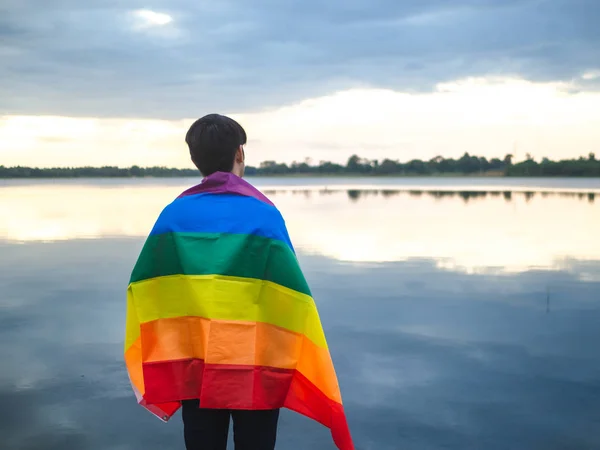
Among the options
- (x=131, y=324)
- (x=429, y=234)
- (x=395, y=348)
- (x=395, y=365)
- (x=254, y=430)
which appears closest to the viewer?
(x=254, y=430)

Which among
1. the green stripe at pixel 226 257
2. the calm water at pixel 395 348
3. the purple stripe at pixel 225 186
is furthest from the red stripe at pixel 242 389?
the calm water at pixel 395 348

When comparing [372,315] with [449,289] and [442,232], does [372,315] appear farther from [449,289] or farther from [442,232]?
[442,232]

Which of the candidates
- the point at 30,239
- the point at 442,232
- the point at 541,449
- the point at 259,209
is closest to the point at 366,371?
the point at 541,449

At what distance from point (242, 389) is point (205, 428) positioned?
0.94 ft

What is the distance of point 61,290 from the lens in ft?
33.6

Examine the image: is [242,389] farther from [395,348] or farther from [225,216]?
[395,348]

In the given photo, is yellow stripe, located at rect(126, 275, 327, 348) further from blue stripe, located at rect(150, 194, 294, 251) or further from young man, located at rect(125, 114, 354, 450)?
blue stripe, located at rect(150, 194, 294, 251)

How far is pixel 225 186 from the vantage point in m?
2.46

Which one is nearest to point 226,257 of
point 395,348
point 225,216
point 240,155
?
point 225,216

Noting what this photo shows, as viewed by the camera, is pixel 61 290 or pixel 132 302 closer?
pixel 132 302

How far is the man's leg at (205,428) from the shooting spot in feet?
8.47

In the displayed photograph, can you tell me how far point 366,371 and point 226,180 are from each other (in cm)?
407

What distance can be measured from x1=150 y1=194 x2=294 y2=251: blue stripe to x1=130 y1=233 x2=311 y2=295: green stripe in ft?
0.08

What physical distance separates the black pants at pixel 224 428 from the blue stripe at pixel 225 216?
2.45 feet
